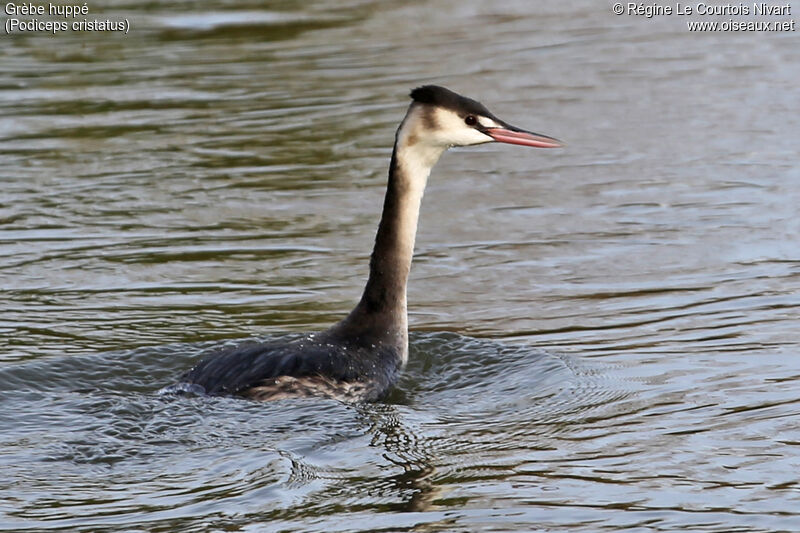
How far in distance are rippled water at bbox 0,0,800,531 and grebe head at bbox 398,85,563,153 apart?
42.1 inches

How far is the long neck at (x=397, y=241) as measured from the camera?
765cm

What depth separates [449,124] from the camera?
7621 millimetres

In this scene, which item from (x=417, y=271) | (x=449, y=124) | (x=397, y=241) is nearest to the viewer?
(x=449, y=124)

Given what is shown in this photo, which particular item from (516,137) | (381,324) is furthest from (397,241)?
(516,137)

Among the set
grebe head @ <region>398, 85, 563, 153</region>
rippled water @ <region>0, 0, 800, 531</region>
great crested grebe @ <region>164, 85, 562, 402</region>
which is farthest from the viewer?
grebe head @ <region>398, 85, 563, 153</region>

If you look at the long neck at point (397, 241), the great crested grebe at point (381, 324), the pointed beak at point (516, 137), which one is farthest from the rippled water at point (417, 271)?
the pointed beak at point (516, 137)

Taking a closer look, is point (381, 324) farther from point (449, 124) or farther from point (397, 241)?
point (449, 124)

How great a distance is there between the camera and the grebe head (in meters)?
7.59

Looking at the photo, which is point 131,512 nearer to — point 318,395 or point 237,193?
point 318,395

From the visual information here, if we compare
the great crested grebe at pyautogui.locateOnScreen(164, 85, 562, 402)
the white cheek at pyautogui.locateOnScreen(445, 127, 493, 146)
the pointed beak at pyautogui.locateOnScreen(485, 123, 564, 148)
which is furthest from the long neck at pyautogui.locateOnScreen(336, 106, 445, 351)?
the pointed beak at pyautogui.locateOnScreen(485, 123, 564, 148)

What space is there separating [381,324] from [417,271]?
73.0 inches

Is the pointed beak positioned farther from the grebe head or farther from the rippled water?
the rippled water

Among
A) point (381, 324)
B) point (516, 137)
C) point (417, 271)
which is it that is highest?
point (516, 137)

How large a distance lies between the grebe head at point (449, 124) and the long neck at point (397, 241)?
0.03 feet
